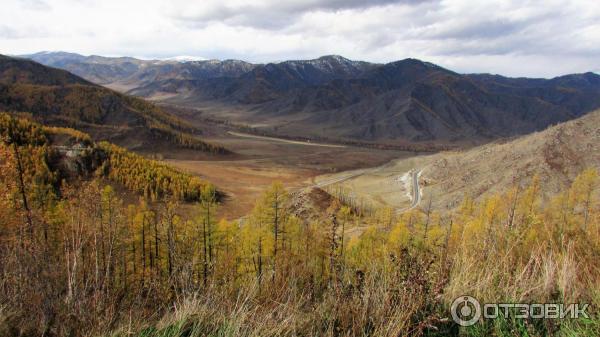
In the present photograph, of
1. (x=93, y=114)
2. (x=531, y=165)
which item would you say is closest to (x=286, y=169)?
(x=531, y=165)

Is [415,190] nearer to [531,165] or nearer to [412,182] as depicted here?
[412,182]

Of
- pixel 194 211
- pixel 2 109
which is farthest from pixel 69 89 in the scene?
pixel 194 211

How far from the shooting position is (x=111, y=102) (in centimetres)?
19625

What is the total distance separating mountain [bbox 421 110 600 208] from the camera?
72.1 meters

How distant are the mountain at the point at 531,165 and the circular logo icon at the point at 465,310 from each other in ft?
246

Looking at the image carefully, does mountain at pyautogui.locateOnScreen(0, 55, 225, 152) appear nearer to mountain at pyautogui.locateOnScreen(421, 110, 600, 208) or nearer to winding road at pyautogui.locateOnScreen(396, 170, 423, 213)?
winding road at pyautogui.locateOnScreen(396, 170, 423, 213)

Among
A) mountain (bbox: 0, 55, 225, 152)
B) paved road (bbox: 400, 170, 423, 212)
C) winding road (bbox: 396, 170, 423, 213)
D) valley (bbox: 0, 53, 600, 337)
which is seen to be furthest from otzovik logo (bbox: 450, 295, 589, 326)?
mountain (bbox: 0, 55, 225, 152)

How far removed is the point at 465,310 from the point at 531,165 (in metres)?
84.5

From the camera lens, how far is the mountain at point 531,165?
2840 inches

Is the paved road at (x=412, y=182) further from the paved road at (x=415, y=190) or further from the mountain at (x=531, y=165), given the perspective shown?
the mountain at (x=531, y=165)

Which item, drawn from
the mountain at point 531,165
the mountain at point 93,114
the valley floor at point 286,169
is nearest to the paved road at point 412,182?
the valley floor at point 286,169

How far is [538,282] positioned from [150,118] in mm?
204566

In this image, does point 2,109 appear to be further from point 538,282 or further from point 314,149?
point 538,282

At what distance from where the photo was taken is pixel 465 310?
443 centimetres
